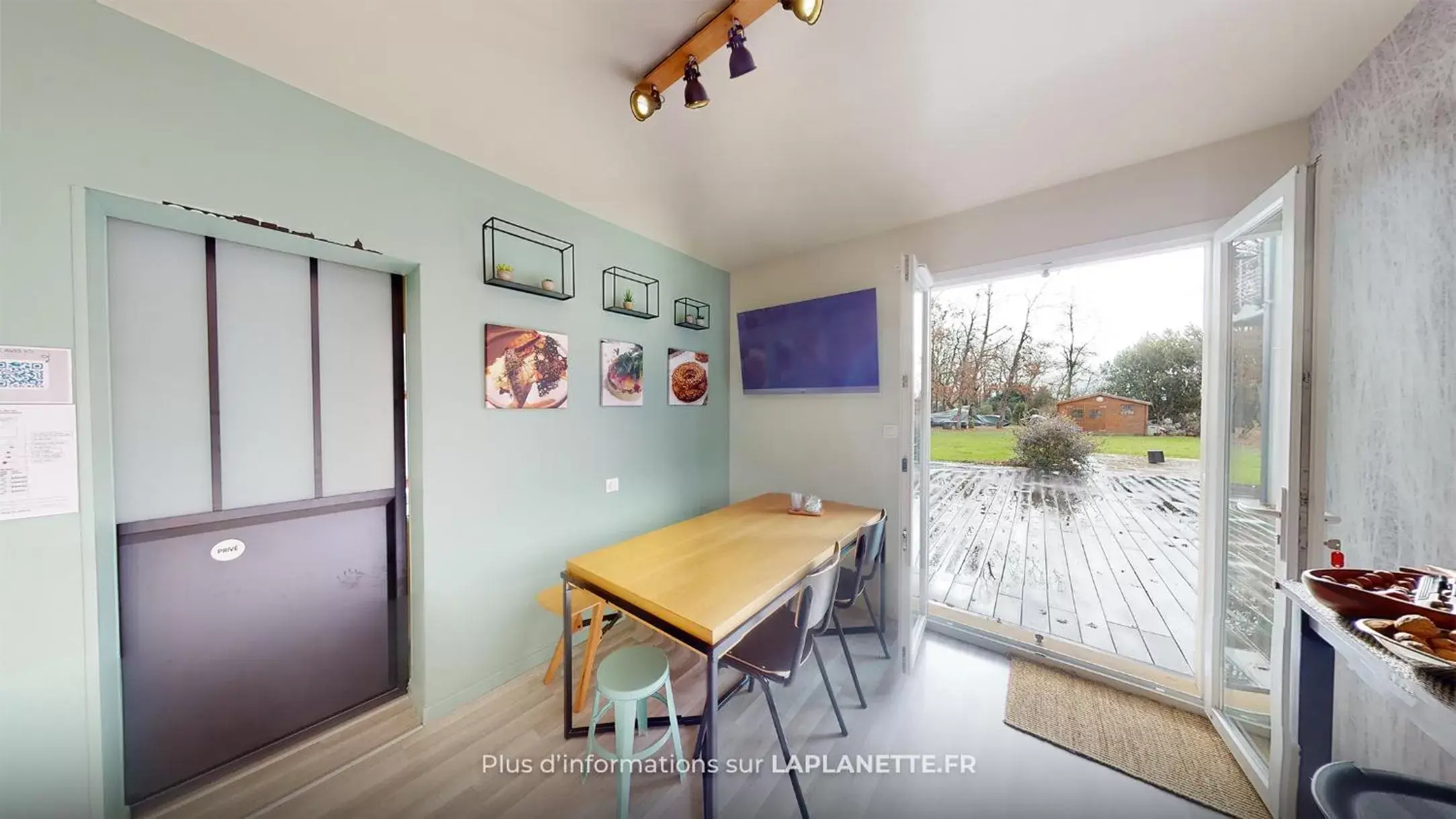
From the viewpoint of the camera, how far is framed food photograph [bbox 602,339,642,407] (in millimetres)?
2383

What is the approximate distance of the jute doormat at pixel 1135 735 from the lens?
1.43m

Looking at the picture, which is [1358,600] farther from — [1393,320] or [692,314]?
[692,314]

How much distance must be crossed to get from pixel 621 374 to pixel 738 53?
66.8 inches

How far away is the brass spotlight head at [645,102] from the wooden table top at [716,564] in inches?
63.6

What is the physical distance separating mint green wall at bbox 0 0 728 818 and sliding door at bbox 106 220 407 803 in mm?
142

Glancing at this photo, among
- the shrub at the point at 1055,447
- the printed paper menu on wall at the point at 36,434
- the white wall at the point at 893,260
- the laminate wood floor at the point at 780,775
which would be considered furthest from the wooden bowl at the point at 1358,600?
the printed paper menu on wall at the point at 36,434

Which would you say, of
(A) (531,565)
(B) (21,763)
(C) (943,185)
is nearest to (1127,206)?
(C) (943,185)

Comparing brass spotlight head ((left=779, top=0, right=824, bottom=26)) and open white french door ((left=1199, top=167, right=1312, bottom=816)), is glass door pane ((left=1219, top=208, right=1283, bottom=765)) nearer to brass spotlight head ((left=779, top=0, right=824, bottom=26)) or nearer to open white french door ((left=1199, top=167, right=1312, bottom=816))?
open white french door ((left=1199, top=167, right=1312, bottom=816))

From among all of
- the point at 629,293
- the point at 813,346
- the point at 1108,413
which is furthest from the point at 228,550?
the point at 1108,413

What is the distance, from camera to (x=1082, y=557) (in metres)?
2.54

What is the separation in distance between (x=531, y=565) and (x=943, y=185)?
2853 millimetres

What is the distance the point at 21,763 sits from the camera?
1069 millimetres

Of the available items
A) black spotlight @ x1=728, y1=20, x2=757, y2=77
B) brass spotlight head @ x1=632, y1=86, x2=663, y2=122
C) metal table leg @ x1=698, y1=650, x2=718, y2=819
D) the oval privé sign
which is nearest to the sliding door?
the oval privé sign

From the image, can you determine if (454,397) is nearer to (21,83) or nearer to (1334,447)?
(21,83)
